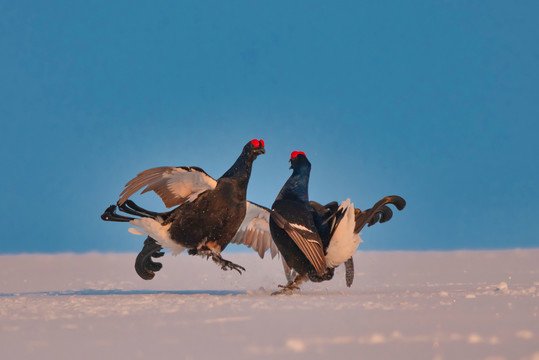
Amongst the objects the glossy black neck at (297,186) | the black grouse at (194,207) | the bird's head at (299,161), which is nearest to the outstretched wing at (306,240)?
the glossy black neck at (297,186)

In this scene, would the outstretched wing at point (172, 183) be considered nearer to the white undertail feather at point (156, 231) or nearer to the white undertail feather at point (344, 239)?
the white undertail feather at point (156, 231)

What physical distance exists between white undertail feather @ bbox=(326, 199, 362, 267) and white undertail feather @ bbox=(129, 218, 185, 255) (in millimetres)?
1667

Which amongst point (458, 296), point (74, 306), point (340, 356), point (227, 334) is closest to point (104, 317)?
point (74, 306)

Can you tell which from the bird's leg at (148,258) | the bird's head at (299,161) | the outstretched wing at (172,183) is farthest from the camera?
the bird's leg at (148,258)

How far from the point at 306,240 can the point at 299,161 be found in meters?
1.09

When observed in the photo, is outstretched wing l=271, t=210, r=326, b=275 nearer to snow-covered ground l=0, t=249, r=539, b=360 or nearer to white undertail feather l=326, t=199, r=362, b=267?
white undertail feather l=326, t=199, r=362, b=267

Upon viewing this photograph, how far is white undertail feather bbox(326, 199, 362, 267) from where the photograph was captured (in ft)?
22.1

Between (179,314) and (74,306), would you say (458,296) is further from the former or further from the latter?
(74,306)

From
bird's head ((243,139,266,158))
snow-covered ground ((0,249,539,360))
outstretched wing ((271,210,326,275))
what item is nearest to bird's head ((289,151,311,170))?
bird's head ((243,139,266,158))

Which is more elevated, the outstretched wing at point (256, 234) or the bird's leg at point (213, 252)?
the outstretched wing at point (256, 234)

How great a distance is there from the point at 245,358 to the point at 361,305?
219cm

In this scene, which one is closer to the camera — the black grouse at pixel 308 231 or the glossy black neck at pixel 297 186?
the black grouse at pixel 308 231

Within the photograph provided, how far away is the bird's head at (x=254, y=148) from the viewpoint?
287 inches

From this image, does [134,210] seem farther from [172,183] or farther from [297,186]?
[297,186]
